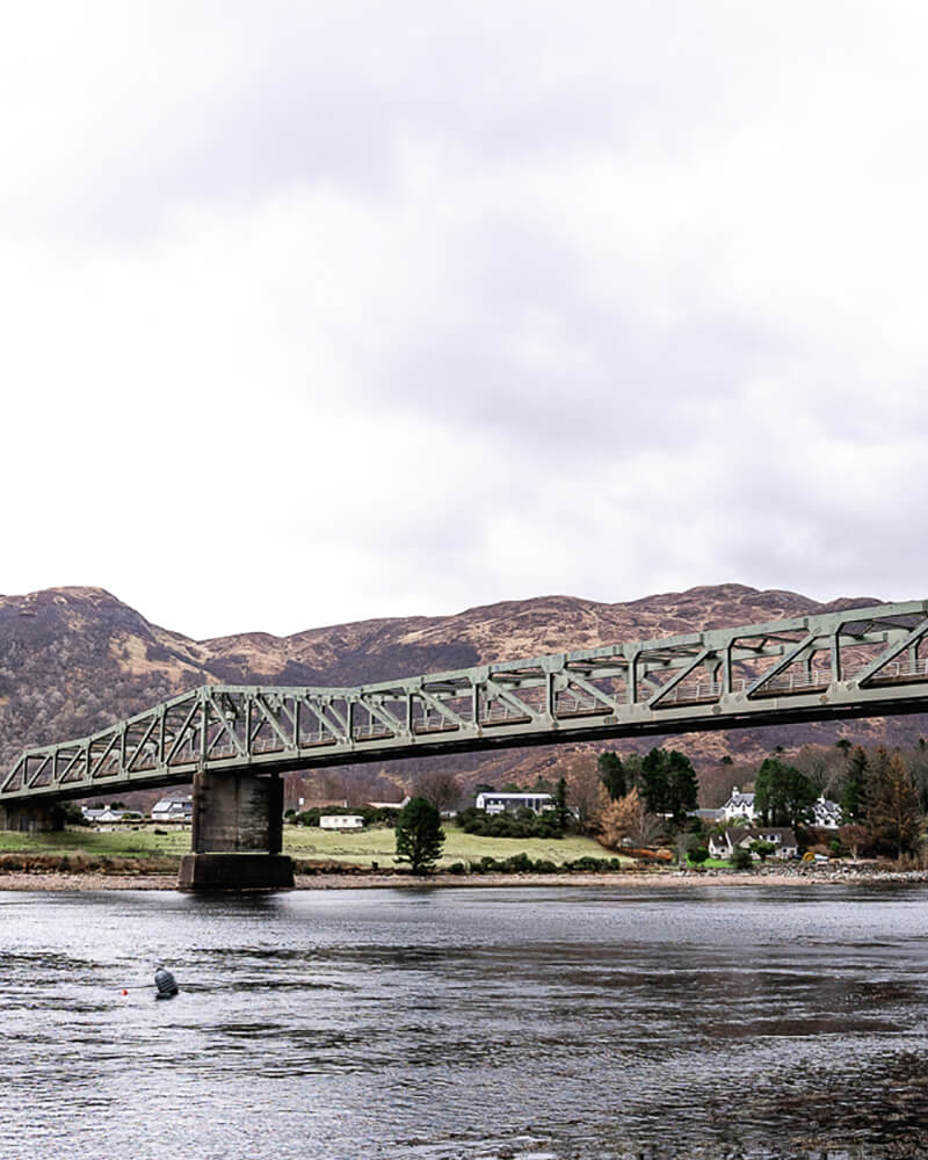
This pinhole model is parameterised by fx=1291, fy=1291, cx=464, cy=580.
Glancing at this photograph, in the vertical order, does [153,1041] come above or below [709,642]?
below

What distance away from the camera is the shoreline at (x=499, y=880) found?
109125mm

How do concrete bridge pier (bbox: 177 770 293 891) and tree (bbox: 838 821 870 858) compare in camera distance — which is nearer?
concrete bridge pier (bbox: 177 770 293 891)

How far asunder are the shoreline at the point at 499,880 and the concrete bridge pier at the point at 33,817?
3341cm

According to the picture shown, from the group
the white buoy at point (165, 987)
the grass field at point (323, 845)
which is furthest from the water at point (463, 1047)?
the grass field at point (323, 845)

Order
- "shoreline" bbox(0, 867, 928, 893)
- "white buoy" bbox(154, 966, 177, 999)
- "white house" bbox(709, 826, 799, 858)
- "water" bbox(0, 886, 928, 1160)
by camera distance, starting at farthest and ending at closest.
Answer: "white house" bbox(709, 826, 799, 858) < "shoreline" bbox(0, 867, 928, 893) < "white buoy" bbox(154, 966, 177, 999) < "water" bbox(0, 886, 928, 1160)

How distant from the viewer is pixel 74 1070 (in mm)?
24375

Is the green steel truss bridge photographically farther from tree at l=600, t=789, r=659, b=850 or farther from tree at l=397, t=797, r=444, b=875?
tree at l=600, t=789, r=659, b=850

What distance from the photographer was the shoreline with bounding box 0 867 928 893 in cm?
10912

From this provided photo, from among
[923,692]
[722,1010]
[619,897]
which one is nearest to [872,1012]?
[722,1010]

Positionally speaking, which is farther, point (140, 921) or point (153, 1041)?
point (140, 921)

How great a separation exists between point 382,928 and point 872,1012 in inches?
1411

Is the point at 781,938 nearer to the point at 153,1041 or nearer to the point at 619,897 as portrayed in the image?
the point at 153,1041

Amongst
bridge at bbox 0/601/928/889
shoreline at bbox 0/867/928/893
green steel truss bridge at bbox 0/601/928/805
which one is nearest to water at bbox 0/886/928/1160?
green steel truss bridge at bbox 0/601/928/805

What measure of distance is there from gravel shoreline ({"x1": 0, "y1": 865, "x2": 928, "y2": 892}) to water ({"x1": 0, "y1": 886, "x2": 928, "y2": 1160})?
170ft
